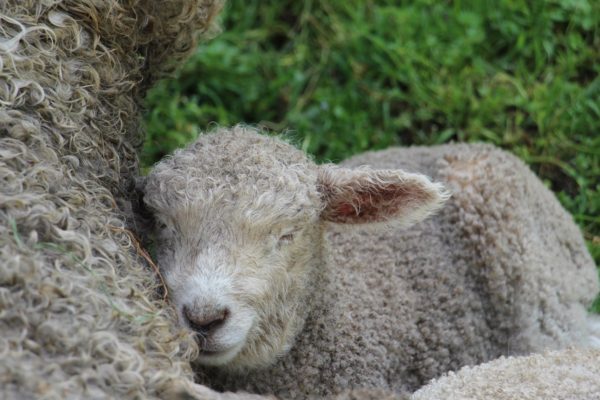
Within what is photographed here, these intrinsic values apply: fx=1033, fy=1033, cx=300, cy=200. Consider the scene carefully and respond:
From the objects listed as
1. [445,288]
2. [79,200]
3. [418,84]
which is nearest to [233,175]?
[79,200]

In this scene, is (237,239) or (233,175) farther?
(233,175)

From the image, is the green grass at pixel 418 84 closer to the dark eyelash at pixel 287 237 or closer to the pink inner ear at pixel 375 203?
the pink inner ear at pixel 375 203

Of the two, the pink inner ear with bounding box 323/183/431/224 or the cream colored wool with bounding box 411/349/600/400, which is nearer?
the cream colored wool with bounding box 411/349/600/400

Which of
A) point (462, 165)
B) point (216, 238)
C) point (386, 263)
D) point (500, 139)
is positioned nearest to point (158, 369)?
point (216, 238)

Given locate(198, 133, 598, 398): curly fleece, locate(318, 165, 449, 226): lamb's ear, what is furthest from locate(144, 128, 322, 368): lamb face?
locate(198, 133, 598, 398): curly fleece

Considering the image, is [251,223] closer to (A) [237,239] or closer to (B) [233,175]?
(A) [237,239]

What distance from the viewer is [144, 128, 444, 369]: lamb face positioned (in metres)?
3.90

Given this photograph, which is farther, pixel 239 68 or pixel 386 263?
pixel 239 68

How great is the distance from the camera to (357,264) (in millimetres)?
5051

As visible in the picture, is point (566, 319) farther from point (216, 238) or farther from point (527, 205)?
point (216, 238)

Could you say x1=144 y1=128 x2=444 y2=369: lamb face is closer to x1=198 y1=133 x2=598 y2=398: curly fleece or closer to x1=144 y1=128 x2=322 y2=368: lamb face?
x1=144 y1=128 x2=322 y2=368: lamb face

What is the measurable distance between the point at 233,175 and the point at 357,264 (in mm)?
1113

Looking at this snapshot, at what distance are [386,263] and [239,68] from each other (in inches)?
116

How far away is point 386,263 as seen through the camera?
5.13 meters
